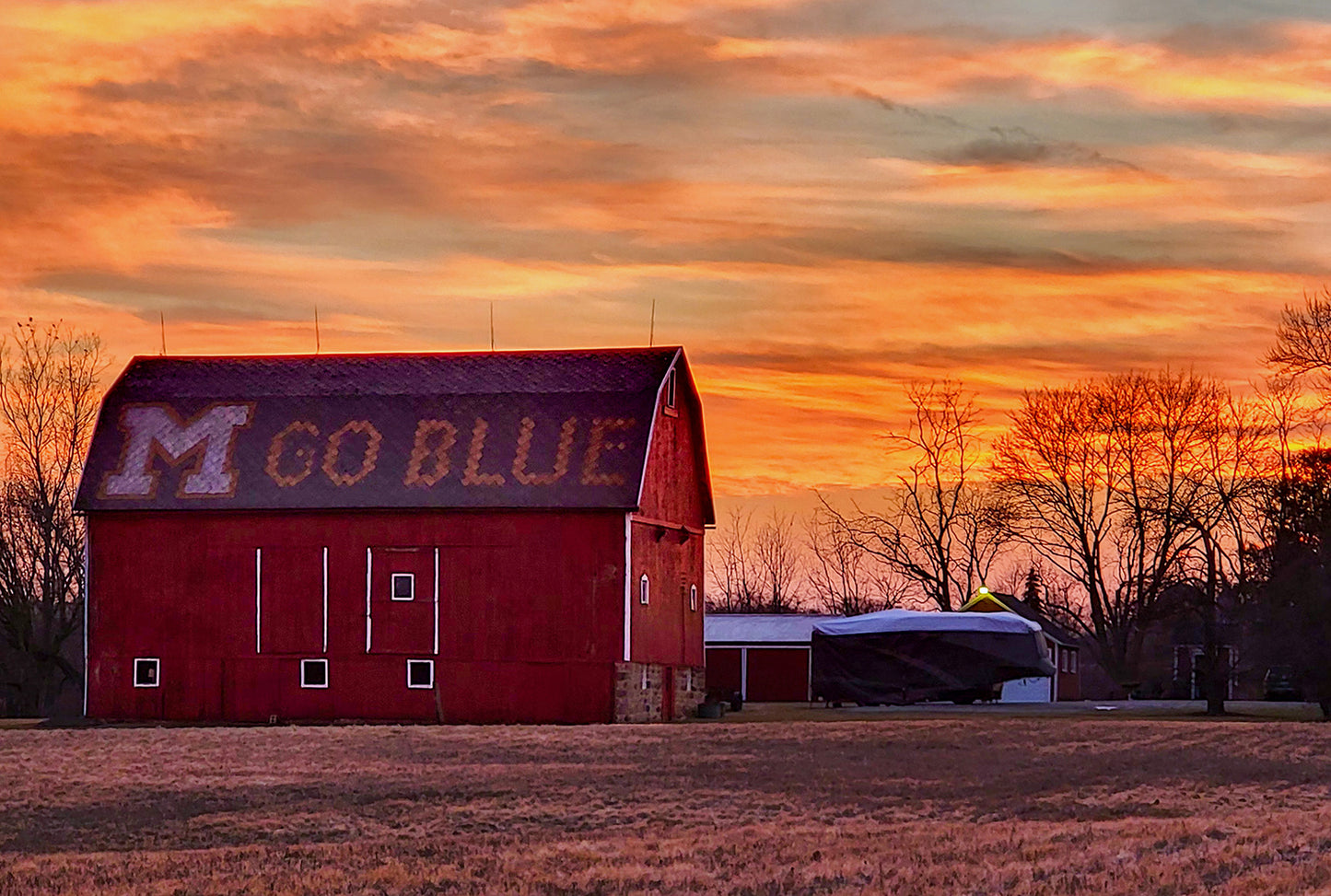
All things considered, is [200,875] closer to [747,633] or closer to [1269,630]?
[1269,630]

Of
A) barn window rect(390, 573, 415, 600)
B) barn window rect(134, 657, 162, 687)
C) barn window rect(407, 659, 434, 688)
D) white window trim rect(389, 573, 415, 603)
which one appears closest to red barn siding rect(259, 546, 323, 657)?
white window trim rect(389, 573, 415, 603)

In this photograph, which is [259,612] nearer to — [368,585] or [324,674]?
[324,674]

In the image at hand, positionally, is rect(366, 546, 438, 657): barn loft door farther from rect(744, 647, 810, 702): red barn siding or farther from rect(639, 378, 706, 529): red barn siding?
rect(744, 647, 810, 702): red barn siding

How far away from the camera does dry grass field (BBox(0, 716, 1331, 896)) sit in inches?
728

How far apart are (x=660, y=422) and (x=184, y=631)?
1297 centimetres

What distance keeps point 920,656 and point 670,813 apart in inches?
1438

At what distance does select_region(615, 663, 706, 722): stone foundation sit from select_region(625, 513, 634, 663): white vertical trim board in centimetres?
44

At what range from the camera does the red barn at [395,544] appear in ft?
164

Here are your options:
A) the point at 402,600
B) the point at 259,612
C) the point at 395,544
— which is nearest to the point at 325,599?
the point at 259,612

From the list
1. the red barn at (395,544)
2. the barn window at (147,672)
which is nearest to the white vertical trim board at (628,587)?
the red barn at (395,544)

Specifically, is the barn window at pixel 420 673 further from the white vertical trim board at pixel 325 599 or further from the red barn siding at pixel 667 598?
the red barn siding at pixel 667 598

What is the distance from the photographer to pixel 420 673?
50562 millimetres

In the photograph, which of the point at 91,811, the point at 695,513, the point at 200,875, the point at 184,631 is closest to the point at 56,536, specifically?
the point at 184,631

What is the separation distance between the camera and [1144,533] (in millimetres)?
80875
